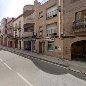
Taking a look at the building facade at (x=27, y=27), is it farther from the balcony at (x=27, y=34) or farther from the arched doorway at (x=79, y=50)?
the arched doorway at (x=79, y=50)

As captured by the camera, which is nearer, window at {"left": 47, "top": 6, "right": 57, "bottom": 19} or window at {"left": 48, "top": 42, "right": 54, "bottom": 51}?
window at {"left": 47, "top": 6, "right": 57, "bottom": 19}

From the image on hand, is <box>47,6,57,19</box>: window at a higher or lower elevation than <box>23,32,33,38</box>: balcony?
higher

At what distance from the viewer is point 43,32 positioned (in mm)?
36312

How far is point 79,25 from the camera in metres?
24.6

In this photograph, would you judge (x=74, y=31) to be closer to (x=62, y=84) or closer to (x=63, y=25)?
(x=63, y=25)

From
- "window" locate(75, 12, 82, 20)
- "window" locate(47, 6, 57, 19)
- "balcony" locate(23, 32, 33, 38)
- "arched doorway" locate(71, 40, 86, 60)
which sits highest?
"window" locate(47, 6, 57, 19)

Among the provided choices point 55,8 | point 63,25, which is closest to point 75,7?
point 63,25

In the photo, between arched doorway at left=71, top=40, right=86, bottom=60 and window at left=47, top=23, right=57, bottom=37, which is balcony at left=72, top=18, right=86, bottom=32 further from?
window at left=47, top=23, right=57, bottom=37

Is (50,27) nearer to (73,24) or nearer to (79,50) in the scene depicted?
(79,50)

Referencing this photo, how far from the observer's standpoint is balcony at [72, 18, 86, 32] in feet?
78.9

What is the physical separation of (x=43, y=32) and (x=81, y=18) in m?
12.3

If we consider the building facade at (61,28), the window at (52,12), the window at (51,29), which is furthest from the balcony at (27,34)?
the window at (52,12)

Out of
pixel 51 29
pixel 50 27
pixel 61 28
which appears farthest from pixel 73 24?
pixel 50 27

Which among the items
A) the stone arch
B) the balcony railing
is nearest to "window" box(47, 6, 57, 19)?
the stone arch
